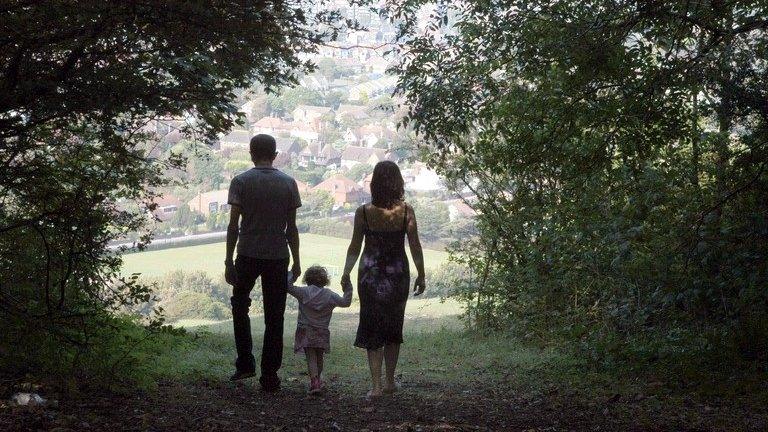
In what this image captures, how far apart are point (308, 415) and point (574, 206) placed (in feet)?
18.3

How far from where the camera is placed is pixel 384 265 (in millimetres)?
7055

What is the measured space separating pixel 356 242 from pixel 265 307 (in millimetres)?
974

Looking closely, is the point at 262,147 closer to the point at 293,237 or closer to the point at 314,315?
the point at 293,237

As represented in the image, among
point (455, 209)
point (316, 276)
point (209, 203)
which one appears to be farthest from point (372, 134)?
point (316, 276)

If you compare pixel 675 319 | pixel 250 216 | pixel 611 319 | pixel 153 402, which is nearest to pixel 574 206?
pixel 611 319

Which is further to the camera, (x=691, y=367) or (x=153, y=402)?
(x=691, y=367)

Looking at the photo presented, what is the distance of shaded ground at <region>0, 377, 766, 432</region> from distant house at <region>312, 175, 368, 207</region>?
28.2m

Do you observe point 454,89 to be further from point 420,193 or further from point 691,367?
point 420,193

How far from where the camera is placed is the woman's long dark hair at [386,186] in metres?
6.96

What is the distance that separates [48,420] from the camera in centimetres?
455

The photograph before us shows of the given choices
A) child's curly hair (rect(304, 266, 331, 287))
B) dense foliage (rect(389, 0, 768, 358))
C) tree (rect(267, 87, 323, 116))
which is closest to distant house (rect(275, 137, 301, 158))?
tree (rect(267, 87, 323, 116))

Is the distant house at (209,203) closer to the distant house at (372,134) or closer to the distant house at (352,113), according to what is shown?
the distant house at (372,134)

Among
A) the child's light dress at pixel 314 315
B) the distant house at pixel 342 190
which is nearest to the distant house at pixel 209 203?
the distant house at pixel 342 190

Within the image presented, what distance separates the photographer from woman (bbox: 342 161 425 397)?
7.00 meters
